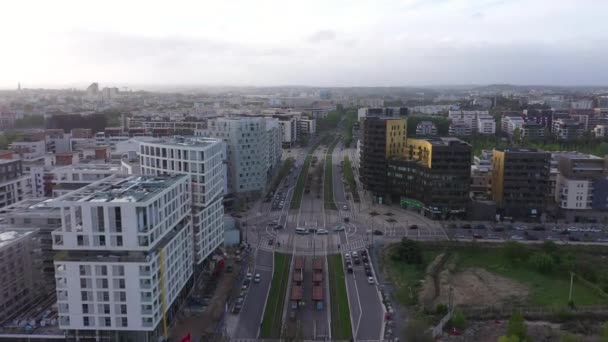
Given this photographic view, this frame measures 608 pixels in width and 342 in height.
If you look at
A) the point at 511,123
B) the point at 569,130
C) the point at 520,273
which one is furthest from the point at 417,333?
the point at 511,123

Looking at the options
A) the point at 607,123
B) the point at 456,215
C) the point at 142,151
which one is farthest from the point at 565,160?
the point at 607,123

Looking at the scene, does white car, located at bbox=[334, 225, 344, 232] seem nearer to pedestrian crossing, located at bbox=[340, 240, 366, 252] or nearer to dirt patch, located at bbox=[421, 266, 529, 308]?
pedestrian crossing, located at bbox=[340, 240, 366, 252]

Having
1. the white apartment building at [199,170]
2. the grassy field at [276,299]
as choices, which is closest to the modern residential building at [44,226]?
the white apartment building at [199,170]

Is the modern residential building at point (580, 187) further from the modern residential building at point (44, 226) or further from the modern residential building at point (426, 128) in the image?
the modern residential building at point (426, 128)

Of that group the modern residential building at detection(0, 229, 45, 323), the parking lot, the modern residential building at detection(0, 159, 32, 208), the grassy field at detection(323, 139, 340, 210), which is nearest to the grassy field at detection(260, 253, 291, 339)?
the modern residential building at detection(0, 229, 45, 323)

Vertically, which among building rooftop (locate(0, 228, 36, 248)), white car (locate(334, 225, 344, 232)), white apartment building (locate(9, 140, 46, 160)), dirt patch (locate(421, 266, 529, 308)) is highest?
white apartment building (locate(9, 140, 46, 160))

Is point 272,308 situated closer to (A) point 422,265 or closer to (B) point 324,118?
(A) point 422,265
